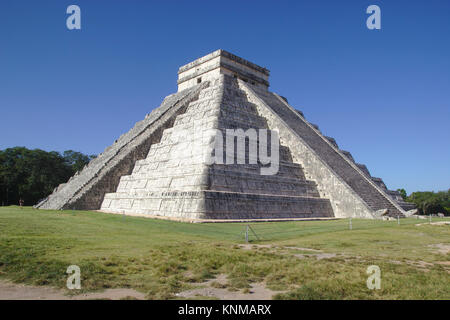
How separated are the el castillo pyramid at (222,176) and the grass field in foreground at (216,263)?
508cm

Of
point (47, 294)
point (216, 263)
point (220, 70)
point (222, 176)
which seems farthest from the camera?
point (220, 70)

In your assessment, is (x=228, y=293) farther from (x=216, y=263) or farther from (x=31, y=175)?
(x=31, y=175)

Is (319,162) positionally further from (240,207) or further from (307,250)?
(307,250)

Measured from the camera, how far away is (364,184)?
73.3ft

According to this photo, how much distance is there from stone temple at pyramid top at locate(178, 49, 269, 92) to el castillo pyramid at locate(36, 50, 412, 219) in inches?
82.9

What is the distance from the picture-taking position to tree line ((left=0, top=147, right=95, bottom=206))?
110ft

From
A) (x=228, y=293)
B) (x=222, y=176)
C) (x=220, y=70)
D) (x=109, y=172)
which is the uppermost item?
(x=220, y=70)

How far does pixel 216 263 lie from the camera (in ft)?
19.9

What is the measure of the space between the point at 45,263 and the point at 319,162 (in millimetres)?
18033

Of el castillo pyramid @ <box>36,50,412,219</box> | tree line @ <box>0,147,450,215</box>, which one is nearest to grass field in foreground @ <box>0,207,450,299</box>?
el castillo pyramid @ <box>36,50,412,219</box>

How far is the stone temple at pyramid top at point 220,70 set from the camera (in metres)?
29.2

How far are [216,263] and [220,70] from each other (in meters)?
24.7

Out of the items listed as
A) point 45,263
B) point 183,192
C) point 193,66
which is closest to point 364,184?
point 183,192

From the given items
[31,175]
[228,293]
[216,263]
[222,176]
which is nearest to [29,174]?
[31,175]
